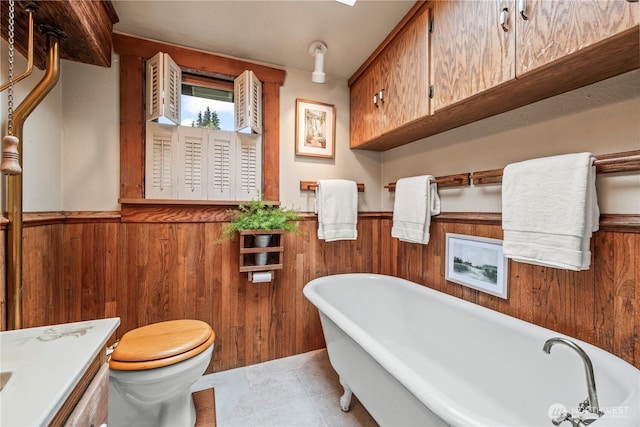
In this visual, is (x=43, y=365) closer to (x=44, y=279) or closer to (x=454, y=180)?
(x=44, y=279)

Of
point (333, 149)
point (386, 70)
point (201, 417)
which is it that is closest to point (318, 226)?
point (333, 149)

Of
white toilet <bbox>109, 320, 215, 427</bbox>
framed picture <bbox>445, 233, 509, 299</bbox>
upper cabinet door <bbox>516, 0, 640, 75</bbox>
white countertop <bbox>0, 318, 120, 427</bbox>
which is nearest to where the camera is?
white countertop <bbox>0, 318, 120, 427</bbox>

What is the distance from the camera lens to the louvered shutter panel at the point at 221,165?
1885 millimetres

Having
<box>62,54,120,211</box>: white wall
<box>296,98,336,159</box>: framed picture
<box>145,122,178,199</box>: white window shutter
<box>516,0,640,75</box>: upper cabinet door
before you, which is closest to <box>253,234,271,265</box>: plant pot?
<box>145,122,178,199</box>: white window shutter

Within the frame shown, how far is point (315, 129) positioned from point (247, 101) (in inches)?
22.8

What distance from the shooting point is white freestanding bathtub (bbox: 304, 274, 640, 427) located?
82cm

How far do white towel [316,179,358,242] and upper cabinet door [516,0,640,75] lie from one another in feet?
4.28

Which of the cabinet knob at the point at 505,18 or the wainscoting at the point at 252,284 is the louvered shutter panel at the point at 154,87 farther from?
the cabinet knob at the point at 505,18

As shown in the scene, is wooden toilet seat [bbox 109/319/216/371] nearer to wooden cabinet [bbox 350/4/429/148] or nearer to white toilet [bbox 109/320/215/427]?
white toilet [bbox 109/320/215/427]

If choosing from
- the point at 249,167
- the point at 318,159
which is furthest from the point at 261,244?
the point at 318,159

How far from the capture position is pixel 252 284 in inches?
77.7

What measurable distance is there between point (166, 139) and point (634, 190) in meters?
2.42

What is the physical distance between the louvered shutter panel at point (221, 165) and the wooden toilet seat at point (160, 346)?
0.89 metres

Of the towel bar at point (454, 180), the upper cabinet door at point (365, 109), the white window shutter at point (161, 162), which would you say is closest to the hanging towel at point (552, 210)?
the towel bar at point (454, 180)
